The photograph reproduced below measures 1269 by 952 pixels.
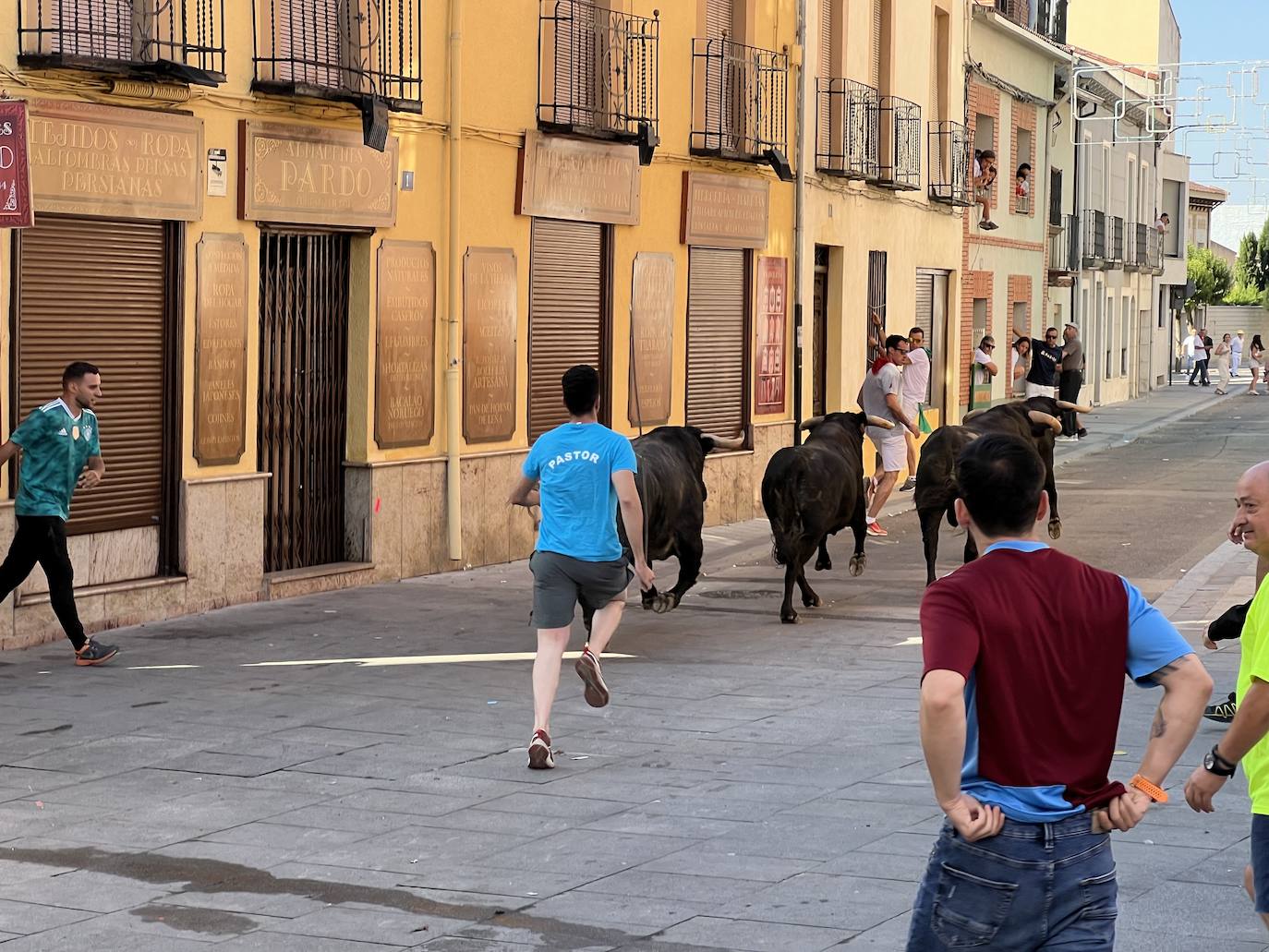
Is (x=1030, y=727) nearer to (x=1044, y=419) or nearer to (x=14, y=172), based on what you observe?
(x=14, y=172)

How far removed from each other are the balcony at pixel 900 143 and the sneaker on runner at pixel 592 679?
17.5m

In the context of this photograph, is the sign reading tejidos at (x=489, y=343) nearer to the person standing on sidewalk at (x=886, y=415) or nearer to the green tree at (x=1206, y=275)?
the person standing on sidewalk at (x=886, y=415)

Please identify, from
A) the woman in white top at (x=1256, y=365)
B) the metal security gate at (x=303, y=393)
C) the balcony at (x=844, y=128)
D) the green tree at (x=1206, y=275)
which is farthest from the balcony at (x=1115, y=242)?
the metal security gate at (x=303, y=393)

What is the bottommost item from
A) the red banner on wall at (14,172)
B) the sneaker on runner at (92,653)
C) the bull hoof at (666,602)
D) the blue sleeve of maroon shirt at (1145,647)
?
the sneaker on runner at (92,653)

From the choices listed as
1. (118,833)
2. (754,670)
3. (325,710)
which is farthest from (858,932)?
(754,670)

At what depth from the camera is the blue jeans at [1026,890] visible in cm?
412

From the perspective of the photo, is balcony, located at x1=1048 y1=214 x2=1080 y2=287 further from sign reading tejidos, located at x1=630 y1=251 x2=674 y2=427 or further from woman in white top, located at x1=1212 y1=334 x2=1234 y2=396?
sign reading tejidos, located at x1=630 y1=251 x2=674 y2=427

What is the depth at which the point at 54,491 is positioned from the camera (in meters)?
11.4

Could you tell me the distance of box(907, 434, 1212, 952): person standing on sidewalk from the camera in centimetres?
411

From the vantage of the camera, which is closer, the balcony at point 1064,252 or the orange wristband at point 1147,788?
the orange wristband at point 1147,788

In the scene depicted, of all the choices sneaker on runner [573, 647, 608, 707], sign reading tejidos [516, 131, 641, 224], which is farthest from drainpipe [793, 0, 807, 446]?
sneaker on runner [573, 647, 608, 707]

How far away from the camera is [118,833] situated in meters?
7.74

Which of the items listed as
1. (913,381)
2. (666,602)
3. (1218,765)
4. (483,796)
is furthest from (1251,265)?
(1218,765)

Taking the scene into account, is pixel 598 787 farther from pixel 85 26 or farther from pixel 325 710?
pixel 85 26
